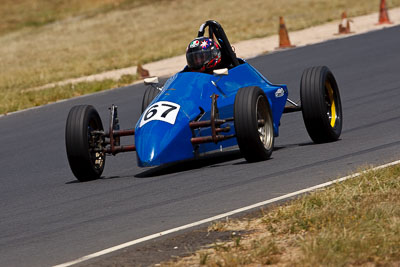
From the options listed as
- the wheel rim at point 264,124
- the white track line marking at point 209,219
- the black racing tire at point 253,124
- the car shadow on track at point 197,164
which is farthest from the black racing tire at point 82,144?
the white track line marking at point 209,219

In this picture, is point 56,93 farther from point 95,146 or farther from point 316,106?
point 316,106

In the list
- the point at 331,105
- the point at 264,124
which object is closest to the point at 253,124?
the point at 264,124

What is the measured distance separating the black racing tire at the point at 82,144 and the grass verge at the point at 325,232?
138 inches

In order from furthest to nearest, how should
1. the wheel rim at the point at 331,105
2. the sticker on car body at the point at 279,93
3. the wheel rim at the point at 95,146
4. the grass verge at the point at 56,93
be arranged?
the grass verge at the point at 56,93
the wheel rim at the point at 331,105
the sticker on car body at the point at 279,93
the wheel rim at the point at 95,146

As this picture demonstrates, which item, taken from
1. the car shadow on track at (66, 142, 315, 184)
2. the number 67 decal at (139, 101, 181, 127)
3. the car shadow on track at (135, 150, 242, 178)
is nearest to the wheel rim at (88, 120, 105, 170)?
the car shadow on track at (66, 142, 315, 184)

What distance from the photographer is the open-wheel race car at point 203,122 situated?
34.6ft

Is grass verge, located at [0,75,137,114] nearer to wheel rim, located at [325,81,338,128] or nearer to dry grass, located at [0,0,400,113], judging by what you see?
dry grass, located at [0,0,400,113]

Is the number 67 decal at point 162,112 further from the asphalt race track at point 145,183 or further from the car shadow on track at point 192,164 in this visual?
the car shadow on track at point 192,164

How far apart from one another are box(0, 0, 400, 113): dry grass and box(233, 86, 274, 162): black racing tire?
12.5 m

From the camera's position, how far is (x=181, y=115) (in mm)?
10711

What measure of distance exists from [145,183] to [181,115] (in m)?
0.86

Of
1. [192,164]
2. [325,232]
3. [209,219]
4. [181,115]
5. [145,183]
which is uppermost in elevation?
[181,115]

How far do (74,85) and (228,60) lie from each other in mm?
12900

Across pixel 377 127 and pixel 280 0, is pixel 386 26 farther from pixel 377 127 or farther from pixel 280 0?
pixel 280 0
